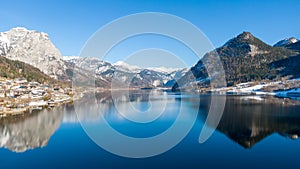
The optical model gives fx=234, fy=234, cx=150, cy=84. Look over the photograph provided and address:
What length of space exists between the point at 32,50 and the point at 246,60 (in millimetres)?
146072

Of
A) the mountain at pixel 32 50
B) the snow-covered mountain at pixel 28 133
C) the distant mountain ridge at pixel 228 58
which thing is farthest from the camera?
the mountain at pixel 32 50

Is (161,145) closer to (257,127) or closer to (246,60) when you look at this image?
(257,127)

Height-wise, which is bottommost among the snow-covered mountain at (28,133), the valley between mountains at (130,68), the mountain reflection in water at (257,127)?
the snow-covered mountain at (28,133)

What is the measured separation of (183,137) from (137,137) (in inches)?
171

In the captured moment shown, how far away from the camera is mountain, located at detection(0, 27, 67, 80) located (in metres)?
162

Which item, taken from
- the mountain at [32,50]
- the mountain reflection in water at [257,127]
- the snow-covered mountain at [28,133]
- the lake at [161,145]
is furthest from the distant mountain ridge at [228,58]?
the snow-covered mountain at [28,133]

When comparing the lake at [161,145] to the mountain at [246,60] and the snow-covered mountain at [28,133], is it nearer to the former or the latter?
Answer: the snow-covered mountain at [28,133]

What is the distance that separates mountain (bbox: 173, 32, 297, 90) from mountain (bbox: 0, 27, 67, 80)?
320 feet

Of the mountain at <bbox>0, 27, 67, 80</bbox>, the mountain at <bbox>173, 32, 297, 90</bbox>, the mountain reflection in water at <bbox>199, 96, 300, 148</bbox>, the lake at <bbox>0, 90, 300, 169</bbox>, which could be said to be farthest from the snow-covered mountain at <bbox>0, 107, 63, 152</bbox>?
the mountain at <bbox>0, 27, 67, 80</bbox>

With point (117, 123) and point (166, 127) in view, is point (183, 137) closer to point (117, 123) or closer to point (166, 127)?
point (166, 127)

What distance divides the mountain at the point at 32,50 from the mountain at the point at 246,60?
97489mm

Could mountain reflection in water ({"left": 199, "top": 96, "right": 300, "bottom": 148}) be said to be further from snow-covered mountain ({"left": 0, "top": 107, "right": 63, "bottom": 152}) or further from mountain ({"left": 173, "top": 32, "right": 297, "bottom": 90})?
mountain ({"left": 173, "top": 32, "right": 297, "bottom": 90})

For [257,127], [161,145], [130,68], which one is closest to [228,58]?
[130,68]

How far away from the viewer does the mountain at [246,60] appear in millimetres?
115912
